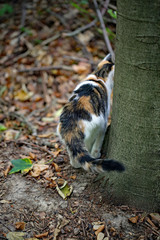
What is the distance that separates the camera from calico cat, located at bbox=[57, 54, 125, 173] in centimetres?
249

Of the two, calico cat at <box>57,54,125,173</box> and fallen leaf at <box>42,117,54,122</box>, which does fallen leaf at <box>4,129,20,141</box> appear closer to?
fallen leaf at <box>42,117,54,122</box>

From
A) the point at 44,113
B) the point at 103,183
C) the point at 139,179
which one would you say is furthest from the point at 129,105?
the point at 44,113

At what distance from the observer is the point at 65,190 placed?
2.55m

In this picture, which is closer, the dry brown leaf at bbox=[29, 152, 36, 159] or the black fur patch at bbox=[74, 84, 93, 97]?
the black fur patch at bbox=[74, 84, 93, 97]

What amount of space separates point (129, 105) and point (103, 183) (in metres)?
0.82

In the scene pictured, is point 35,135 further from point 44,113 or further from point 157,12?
point 157,12

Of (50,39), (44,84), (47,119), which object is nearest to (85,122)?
(47,119)

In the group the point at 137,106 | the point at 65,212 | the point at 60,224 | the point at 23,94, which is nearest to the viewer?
the point at 137,106

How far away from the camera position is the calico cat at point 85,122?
2492 mm

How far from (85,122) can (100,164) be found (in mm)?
726

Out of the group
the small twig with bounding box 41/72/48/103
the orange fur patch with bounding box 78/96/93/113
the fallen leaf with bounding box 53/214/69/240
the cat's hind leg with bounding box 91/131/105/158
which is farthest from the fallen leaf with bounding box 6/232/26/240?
the small twig with bounding box 41/72/48/103

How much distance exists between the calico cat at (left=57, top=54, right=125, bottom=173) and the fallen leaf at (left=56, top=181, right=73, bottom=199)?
23cm

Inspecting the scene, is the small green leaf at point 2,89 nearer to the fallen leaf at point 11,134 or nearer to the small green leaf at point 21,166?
the fallen leaf at point 11,134

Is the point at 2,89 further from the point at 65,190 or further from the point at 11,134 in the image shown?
the point at 65,190
